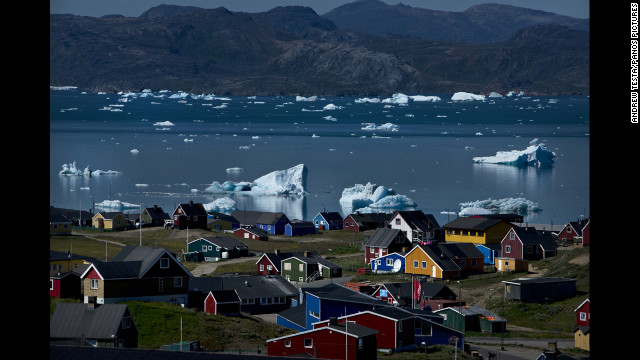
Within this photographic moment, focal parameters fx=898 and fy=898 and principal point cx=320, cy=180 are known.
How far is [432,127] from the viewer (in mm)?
142250

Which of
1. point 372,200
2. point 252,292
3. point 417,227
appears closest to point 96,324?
point 252,292

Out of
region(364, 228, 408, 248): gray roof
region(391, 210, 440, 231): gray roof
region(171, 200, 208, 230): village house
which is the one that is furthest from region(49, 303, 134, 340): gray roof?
region(171, 200, 208, 230): village house

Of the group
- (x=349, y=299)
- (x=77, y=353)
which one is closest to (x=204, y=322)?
(x=349, y=299)

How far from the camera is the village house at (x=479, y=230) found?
1353 inches

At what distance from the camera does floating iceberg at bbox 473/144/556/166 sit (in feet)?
247

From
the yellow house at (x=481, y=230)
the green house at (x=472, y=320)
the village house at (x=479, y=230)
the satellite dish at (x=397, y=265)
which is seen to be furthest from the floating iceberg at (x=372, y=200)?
the green house at (x=472, y=320)

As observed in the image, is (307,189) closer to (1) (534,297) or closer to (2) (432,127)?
(1) (534,297)

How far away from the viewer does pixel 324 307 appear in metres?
18.9

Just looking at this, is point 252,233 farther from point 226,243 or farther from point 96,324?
point 96,324

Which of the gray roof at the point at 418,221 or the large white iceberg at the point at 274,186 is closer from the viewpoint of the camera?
the gray roof at the point at 418,221

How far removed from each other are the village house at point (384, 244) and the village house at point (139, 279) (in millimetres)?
12021

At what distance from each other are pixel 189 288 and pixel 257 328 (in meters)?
3.83

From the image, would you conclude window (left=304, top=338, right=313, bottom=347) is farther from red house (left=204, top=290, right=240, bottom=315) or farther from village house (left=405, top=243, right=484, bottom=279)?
village house (left=405, top=243, right=484, bottom=279)

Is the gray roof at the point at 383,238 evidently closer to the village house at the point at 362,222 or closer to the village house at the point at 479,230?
the village house at the point at 479,230
